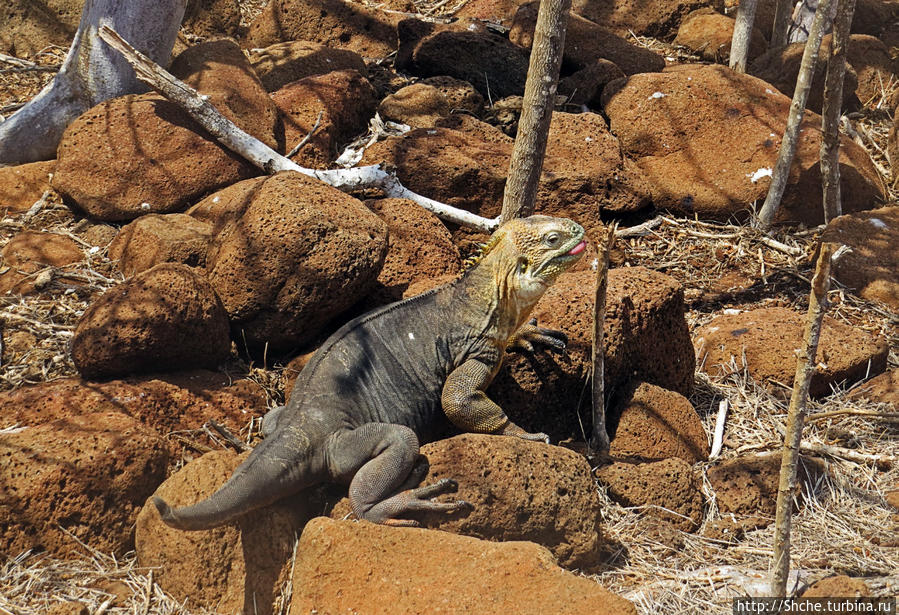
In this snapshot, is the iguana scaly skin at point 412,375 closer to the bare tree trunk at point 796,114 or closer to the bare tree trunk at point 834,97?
the bare tree trunk at point 796,114

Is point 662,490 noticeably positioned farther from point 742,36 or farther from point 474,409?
point 742,36

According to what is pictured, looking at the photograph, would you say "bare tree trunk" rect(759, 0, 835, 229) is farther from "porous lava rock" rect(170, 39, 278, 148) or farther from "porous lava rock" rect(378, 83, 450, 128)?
"porous lava rock" rect(170, 39, 278, 148)

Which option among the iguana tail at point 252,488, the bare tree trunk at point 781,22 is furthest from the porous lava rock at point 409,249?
the bare tree trunk at point 781,22

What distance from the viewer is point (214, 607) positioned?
3326 mm

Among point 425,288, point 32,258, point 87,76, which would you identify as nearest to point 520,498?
point 425,288

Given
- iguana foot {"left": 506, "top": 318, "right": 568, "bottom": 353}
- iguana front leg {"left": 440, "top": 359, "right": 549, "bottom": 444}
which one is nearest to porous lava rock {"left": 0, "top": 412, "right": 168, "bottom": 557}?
iguana front leg {"left": 440, "top": 359, "right": 549, "bottom": 444}

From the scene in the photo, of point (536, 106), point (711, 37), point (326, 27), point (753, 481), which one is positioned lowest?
point (753, 481)

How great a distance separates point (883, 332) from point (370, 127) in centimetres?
393

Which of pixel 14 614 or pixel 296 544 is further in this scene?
pixel 296 544

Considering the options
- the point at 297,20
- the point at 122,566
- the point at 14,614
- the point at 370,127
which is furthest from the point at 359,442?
the point at 297,20

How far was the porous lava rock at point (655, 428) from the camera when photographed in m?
4.25

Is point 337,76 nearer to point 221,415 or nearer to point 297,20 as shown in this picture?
point 297,20

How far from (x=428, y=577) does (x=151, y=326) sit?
1994 mm

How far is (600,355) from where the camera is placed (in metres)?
3.92
